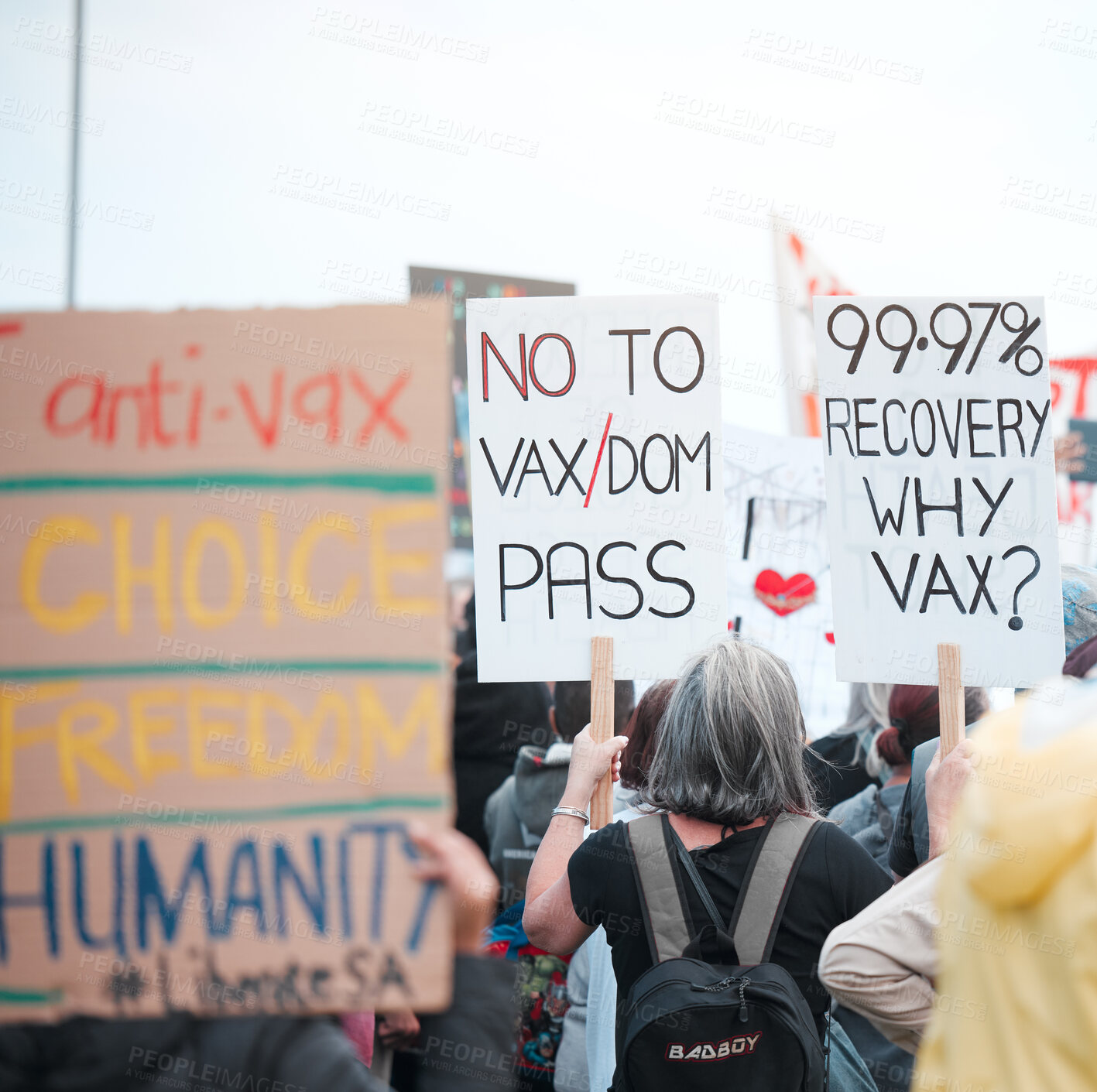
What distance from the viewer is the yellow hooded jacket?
94 centimetres

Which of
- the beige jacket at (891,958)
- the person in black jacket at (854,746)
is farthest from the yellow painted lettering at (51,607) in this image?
the person in black jacket at (854,746)

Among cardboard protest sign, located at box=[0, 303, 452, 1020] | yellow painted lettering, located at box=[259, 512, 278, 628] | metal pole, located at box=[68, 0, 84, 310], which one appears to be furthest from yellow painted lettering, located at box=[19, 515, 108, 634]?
metal pole, located at box=[68, 0, 84, 310]

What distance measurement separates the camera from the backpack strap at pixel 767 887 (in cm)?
190

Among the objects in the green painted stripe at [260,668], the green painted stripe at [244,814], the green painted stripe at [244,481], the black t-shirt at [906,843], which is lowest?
the black t-shirt at [906,843]

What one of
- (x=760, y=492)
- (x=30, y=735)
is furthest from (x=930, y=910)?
(x=760, y=492)

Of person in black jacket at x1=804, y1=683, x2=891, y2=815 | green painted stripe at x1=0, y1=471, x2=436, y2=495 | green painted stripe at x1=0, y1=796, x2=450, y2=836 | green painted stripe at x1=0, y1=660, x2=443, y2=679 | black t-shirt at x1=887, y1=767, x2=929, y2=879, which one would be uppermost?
green painted stripe at x1=0, y1=471, x2=436, y2=495

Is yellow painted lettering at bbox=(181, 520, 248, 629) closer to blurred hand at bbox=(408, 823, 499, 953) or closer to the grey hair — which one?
blurred hand at bbox=(408, 823, 499, 953)

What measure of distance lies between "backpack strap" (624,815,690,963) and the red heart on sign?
9.68 ft

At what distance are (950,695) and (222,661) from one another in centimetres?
194

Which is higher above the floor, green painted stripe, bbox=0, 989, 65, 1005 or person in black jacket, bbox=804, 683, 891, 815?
person in black jacket, bbox=804, 683, 891, 815

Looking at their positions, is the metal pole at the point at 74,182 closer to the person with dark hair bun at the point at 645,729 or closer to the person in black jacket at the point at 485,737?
the person in black jacket at the point at 485,737

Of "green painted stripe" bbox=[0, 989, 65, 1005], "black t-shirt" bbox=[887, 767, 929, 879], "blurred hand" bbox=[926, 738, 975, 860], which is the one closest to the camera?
"green painted stripe" bbox=[0, 989, 65, 1005]

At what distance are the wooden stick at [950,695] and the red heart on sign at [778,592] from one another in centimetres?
200

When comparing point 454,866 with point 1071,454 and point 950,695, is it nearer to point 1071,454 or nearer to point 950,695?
point 950,695
